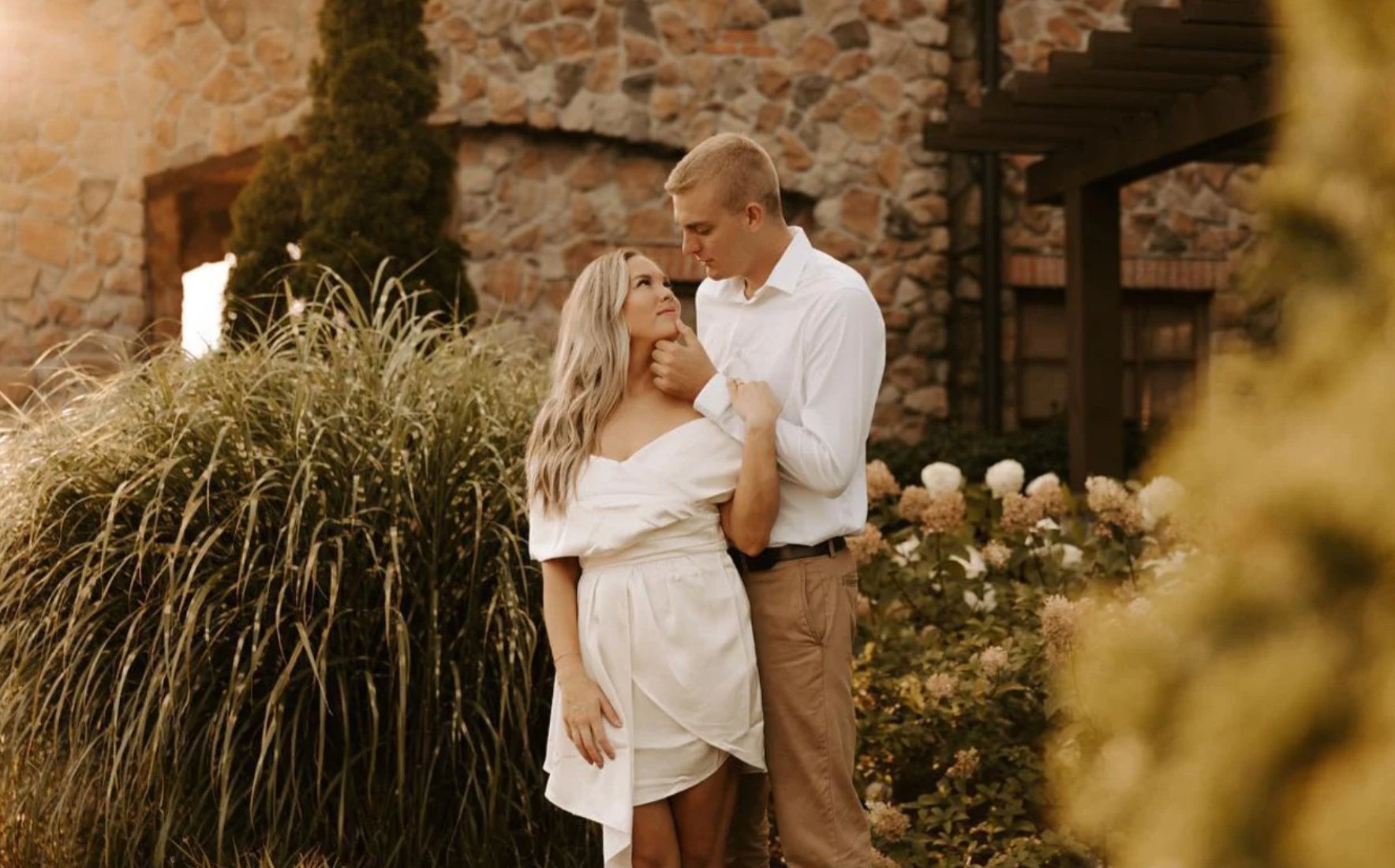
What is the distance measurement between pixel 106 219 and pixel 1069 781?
10.3m

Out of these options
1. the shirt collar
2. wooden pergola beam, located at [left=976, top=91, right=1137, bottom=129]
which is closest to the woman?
the shirt collar

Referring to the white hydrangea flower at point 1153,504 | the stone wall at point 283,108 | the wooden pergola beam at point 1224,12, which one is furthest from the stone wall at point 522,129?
the white hydrangea flower at point 1153,504

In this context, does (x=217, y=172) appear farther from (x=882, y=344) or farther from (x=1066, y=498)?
(x=882, y=344)

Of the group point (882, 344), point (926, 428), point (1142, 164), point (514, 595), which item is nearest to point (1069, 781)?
point (882, 344)

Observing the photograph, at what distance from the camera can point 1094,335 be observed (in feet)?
28.0

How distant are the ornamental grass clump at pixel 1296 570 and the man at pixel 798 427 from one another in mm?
2097

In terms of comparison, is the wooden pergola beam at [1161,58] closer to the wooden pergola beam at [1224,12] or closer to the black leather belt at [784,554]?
the wooden pergola beam at [1224,12]

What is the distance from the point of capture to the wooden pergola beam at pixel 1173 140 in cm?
700

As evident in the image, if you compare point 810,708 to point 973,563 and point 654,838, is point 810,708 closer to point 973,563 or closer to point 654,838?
point 654,838

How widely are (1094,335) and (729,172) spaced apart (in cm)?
594

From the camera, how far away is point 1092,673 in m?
0.81

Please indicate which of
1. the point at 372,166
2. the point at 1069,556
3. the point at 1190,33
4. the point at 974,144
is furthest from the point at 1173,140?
the point at 372,166

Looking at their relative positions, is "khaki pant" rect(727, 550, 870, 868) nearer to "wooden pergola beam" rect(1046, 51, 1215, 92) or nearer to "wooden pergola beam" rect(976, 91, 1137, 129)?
"wooden pergola beam" rect(1046, 51, 1215, 92)

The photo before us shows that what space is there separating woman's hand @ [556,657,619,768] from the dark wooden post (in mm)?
5900
